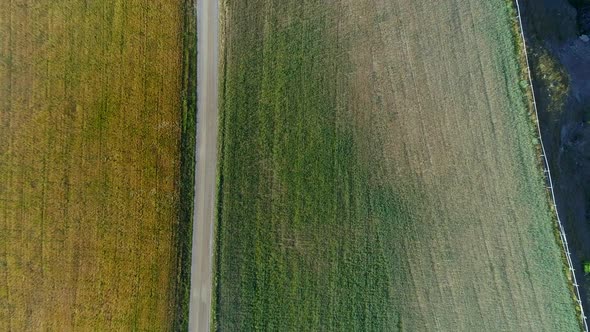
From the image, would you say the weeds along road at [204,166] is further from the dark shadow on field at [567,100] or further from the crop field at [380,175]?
the dark shadow on field at [567,100]

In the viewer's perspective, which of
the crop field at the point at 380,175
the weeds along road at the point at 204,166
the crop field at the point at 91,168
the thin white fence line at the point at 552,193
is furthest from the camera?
the weeds along road at the point at 204,166

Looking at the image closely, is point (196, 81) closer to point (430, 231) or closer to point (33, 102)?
point (33, 102)

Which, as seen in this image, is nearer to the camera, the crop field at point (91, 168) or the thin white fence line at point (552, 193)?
the crop field at point (91, 168)

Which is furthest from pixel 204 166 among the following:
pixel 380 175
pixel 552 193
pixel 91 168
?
pixel 552 193

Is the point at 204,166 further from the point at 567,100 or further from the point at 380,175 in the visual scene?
the point at 567,100

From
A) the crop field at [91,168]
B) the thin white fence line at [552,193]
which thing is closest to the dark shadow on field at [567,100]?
the thin white fence line at [552,193]

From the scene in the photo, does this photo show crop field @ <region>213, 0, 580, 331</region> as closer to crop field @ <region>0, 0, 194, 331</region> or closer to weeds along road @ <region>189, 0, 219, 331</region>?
weeds along road @ <region>189, 0, 219, 331</region>

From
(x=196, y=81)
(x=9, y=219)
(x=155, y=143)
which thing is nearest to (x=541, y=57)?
(x=196, y=81)

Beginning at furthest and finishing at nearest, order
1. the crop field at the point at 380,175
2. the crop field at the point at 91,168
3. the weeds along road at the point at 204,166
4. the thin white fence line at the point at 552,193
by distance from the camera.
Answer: the weeds along road at the point at 204,166
the crop field at the point at 380,175
the thin white fence line at the point at 552,193
the crop field at the point at 91,168

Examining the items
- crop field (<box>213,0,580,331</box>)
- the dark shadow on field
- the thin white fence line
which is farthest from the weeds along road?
the dark shadow on field
